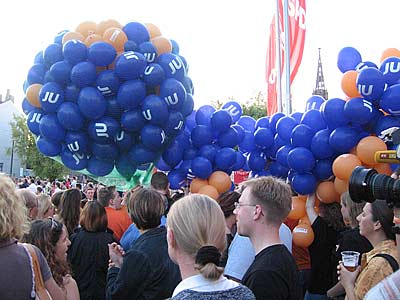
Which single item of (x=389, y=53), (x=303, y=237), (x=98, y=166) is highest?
(x=389, y=53)

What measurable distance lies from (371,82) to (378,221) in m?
2.21

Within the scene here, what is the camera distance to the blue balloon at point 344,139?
5234mm

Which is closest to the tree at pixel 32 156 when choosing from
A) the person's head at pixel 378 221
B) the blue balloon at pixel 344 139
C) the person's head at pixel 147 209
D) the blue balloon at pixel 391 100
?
the blue balloon at pixel 344 139

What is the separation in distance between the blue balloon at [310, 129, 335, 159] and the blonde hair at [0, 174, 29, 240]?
3.66 meters

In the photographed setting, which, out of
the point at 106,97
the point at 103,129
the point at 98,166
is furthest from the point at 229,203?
the point at 98,166

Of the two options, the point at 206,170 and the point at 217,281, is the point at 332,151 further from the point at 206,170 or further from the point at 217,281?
the point at 217,281

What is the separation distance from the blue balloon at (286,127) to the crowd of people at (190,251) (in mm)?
1315

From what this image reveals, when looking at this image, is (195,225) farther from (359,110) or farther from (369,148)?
(359,110)

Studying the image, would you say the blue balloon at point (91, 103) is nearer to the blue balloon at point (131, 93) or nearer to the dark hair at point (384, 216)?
the blue balloon at point (131, 93)

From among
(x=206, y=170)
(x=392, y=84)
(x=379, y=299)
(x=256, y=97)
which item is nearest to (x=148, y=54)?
(x=206, y=170)

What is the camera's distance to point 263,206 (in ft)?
8.81

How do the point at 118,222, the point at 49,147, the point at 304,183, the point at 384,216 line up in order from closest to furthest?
the point at 384,216, the point at 118,222, the point at 304,183, the point at 49,147

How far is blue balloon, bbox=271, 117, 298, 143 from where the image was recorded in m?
6.07

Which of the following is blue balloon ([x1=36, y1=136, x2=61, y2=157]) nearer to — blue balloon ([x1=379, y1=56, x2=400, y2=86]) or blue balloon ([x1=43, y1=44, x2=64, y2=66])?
blue balloon ([x1=43, y1=44, x2=64, y2=66])
